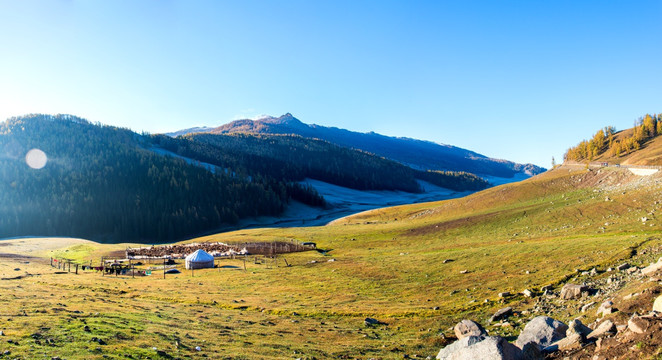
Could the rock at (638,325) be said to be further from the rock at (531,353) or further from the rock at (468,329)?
the rock at (468,329)

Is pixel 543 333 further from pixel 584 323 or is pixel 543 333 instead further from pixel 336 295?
pixel 336 295

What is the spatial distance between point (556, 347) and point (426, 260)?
3329 centimetres

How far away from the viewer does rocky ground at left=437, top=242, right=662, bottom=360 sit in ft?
48.1

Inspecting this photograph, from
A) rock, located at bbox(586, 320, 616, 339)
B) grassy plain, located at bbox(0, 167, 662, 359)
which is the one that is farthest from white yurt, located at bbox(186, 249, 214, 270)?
rock, located at bbox(586, 320, 616, 339)

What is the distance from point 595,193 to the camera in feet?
269

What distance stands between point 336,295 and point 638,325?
1119 inches

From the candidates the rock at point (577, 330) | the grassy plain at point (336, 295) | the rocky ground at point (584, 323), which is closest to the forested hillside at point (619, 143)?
the grassy plain at point (336, 295)

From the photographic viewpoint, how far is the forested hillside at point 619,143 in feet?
516

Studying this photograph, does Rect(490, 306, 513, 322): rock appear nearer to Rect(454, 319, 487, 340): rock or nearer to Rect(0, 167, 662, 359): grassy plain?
Rect(0, 167, 662, 359): grassy plain

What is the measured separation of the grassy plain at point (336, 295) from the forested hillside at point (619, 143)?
336ft

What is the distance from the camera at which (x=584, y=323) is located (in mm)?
20578

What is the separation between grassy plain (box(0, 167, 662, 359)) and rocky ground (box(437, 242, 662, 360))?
1828 mm

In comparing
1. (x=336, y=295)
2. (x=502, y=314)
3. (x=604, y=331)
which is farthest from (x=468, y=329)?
(x=336, y=295)

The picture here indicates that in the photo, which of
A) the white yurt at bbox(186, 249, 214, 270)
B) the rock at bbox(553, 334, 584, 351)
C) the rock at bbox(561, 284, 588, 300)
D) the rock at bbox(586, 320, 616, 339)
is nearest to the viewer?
the rock at bbox(586, 320, 616, 339)
